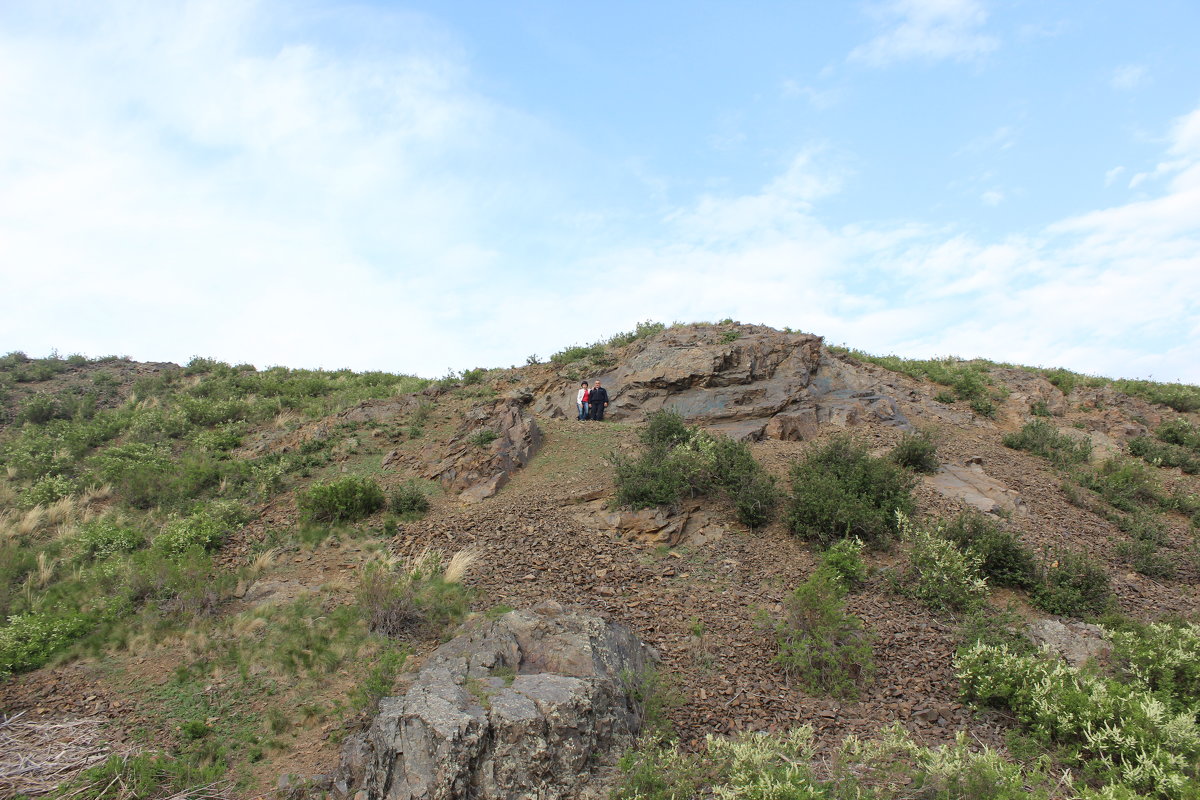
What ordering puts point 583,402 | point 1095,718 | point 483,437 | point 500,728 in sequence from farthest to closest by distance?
point 583,402 < point 483,437 < point 1095,718 < point 500,728

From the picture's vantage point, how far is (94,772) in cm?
500

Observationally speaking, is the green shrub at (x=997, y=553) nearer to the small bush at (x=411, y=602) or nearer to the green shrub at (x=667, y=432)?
the green shrub at (x=667, y=432)

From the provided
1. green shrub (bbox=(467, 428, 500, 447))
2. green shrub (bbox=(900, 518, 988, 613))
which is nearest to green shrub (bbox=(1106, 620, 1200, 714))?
green shrub (bbox=(900, 518, 988, 613))

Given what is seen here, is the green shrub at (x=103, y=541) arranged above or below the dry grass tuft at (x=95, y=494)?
below

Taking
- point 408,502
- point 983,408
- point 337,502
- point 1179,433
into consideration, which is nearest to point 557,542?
point 408,502

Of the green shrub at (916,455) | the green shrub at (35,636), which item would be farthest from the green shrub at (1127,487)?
the green shrub at (35,636)

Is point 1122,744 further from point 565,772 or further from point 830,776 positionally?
point 565,772

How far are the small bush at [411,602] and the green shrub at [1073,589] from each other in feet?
23.7

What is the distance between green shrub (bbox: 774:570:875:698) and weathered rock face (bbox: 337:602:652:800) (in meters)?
1.75

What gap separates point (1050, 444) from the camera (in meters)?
13.6

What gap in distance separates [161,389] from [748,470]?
57.1 ft

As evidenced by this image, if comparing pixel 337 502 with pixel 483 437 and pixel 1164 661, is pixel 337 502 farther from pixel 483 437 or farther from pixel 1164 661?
pixel 1164 661

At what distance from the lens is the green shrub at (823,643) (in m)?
6.27

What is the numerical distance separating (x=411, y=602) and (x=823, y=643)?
461 centimetres
